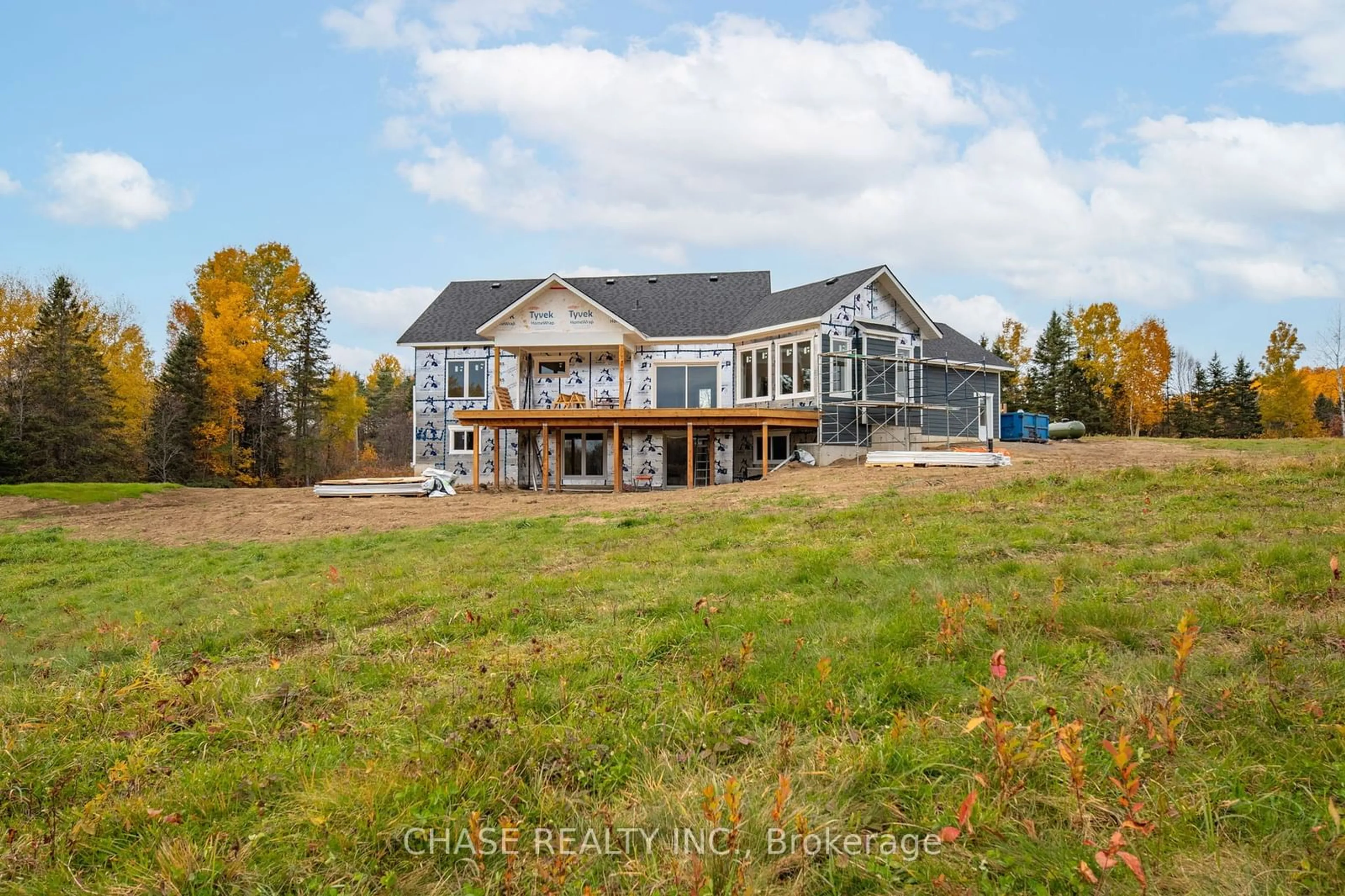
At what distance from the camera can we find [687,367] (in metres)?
25.5

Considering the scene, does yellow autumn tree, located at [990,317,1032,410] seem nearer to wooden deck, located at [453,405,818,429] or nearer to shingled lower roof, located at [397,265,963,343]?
shingled lower roof, located at [397,265,963,343]

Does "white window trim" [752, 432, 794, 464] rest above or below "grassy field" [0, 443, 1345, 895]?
above

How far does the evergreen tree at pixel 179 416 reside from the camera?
3262 centimetres

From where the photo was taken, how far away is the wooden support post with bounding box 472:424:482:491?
23219 millimetres

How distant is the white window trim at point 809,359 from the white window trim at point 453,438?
37.0ft

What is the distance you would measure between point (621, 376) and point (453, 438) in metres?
7.34

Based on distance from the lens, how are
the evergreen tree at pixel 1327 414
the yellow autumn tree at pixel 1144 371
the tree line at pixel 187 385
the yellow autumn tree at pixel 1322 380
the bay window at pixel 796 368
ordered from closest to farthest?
the bay window at pixel 796 368
the tree line at pixel 187 385
the yellow autumn tree at pixel 1144 371
the evergreen tree at pixel 1327 414
the yellow autumn tree at pixel 1322 380

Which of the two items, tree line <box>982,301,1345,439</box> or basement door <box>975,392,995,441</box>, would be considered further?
tree line <box>982,301,1345,439</box>

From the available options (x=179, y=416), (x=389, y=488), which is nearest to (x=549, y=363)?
(x=389, y=488)

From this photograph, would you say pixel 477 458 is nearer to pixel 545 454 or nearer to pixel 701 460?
pixel 545 454

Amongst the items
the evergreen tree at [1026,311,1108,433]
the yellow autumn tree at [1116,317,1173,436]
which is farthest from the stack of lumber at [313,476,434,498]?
the yellow autumn tree at [1116,317,1173,436]

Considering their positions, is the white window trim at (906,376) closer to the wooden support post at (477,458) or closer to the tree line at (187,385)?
the wooden support post at (477,458)

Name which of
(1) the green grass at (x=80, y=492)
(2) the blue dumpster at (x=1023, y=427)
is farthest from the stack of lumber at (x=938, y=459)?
(1) the green grass at (x=80, y=492)

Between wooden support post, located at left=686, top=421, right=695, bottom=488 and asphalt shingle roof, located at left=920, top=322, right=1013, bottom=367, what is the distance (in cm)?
912
